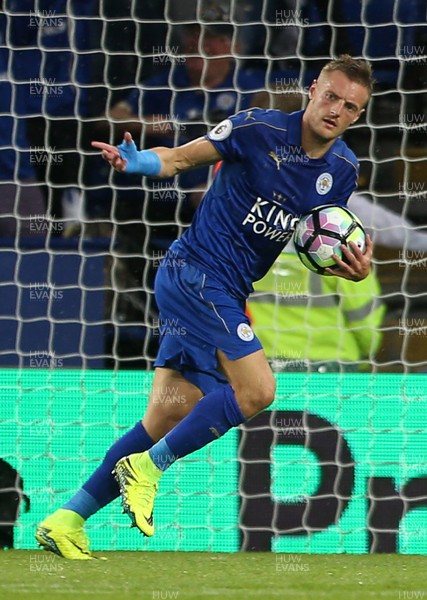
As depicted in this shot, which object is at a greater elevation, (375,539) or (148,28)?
(148,28)

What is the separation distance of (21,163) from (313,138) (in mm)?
1841

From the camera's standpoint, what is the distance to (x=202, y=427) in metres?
4.88

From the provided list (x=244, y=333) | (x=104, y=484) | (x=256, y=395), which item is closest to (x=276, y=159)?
(x=244, y=333)

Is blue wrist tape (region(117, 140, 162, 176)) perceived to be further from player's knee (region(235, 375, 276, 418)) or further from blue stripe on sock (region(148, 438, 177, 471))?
blue stripe on sock (region(148, 438, 177, 471))

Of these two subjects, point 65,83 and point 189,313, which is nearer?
point 189,313

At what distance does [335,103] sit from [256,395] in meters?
1.10

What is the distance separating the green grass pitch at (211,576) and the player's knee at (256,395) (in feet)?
2.00

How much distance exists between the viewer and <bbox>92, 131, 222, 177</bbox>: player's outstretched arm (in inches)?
178

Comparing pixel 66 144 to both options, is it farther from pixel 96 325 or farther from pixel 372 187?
pixel 372 187

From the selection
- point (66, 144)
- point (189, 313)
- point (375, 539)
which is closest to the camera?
point (189, 313)

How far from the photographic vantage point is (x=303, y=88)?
6.32 meters

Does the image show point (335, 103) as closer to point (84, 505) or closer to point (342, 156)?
point (342, 156)

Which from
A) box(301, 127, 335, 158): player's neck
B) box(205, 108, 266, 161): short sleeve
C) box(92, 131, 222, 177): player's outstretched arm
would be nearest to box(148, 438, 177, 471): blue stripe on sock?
box(92, 131, 222, 177): player's outstretched arm

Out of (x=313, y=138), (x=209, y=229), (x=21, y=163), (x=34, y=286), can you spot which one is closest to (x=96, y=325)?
(x=34, y=286)
